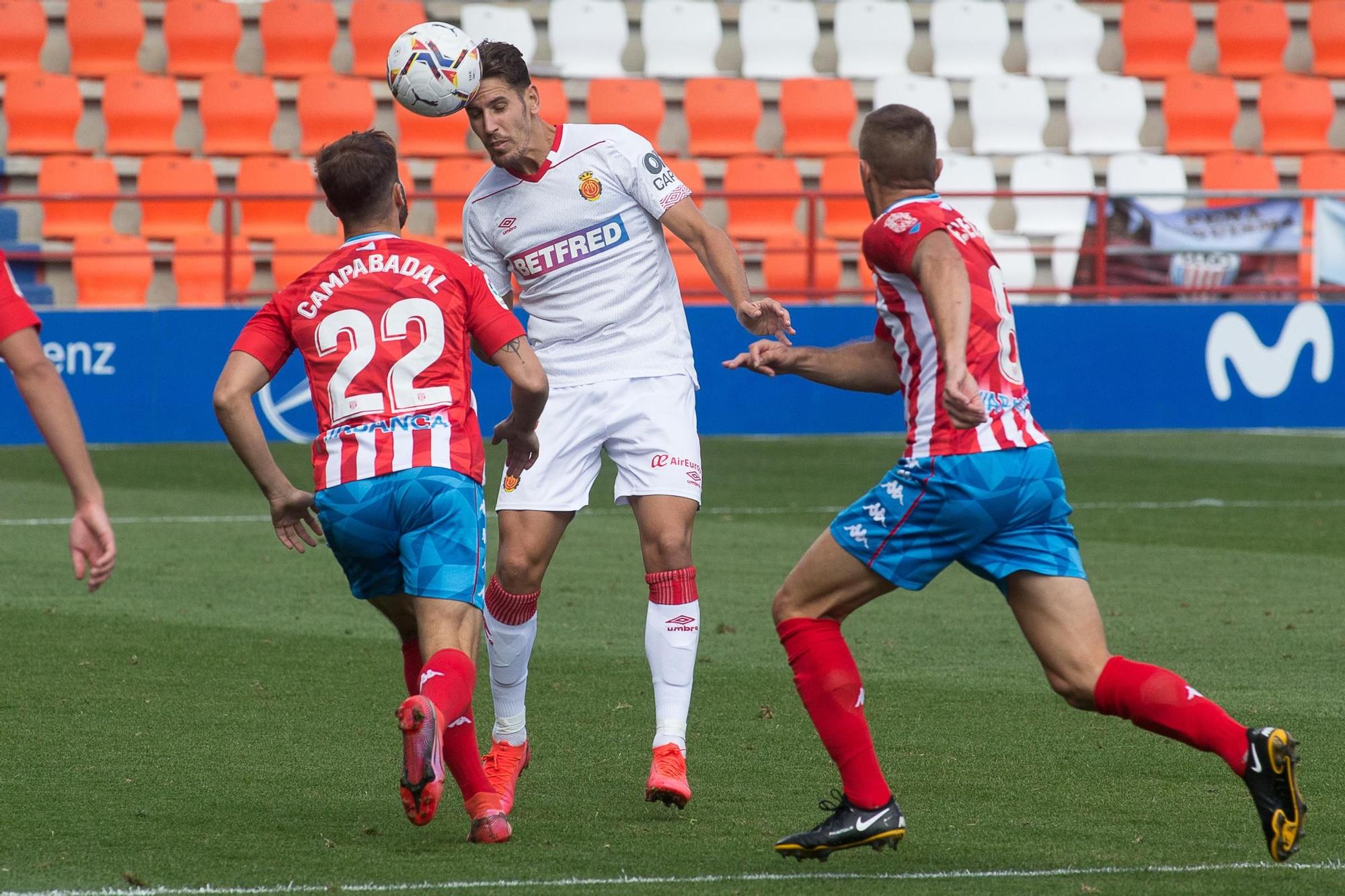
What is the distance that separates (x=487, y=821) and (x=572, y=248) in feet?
5.83

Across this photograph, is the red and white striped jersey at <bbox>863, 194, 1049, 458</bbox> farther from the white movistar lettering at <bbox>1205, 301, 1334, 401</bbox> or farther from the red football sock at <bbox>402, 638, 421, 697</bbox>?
the white movistar lettering at <bbox>1205, 301, 1334, 401</bbox>

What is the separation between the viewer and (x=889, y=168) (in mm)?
4477

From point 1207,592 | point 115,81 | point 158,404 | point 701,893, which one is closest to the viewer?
point 701,893

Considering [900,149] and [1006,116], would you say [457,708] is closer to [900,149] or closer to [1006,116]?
[900,149]

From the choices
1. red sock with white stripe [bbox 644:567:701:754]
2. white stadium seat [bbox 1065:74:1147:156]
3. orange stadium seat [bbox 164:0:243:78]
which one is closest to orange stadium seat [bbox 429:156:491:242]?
orange stadium seat [bbox 164:0:243:78]

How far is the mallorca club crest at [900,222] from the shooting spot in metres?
4.34

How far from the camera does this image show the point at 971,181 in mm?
19609

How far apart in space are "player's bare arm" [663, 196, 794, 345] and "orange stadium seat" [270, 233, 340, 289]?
38.1ft

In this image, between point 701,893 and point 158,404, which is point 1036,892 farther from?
point 158,404

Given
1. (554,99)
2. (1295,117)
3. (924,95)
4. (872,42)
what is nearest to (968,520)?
(554,99)

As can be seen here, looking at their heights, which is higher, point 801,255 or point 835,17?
point 835,17

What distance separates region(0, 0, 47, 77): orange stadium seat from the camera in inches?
727

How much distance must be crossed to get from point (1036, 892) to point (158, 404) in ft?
41.6

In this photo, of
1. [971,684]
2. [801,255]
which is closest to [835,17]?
[801,255]
